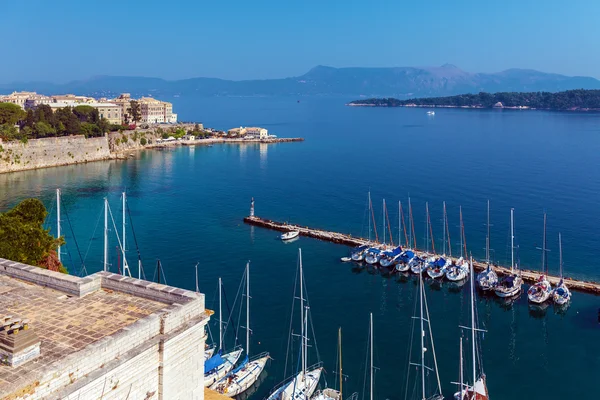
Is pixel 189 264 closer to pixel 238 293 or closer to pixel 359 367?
pixel 238 293

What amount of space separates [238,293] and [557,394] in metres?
13.1

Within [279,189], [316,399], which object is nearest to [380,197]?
[279,189]

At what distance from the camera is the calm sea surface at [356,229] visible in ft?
69.2

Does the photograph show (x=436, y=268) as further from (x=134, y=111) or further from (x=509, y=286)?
(x=134, y=111)

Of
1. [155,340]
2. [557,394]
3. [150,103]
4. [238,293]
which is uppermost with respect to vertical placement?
[150,103]

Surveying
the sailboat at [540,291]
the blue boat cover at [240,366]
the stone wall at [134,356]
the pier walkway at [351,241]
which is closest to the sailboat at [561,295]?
the sailboat at [540,291]

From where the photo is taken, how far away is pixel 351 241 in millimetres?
34250

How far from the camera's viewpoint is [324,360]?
20.1m

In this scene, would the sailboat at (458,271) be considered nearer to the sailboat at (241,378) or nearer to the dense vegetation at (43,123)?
the sailboat at (241,378)

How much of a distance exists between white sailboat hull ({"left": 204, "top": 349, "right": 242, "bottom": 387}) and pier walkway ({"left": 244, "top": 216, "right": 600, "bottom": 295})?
1478 cm

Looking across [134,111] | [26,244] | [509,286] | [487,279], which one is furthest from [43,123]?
[509,286]

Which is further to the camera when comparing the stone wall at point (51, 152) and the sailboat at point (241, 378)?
the stone wall at point (51, 152)

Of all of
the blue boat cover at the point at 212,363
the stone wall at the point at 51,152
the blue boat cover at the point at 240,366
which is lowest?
the blue boat cover at the point at 240,366

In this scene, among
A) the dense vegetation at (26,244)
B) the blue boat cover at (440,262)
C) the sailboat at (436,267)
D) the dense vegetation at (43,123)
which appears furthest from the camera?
the dense vegetation at (43,123)
